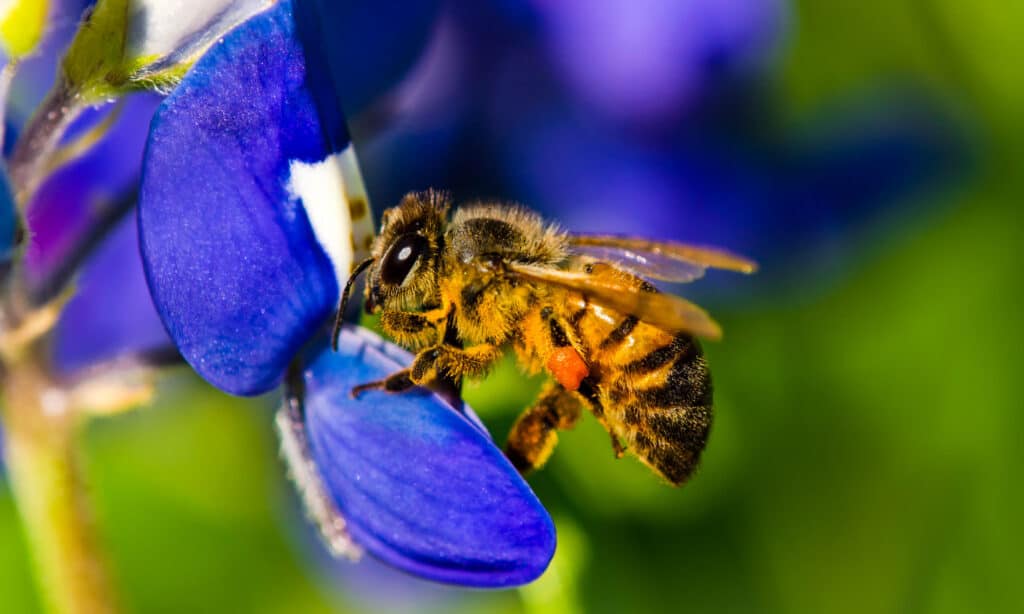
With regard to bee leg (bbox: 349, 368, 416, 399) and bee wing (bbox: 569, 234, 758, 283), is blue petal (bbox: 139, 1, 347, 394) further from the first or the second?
bee wing (bbox: 569, 234, 758, 283)

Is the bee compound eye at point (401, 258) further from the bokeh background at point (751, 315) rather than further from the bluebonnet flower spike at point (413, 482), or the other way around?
the bokeh background at point (751, 315)

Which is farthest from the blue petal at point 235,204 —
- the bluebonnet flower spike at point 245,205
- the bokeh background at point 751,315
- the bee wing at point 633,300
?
the bokeh background at point 751,315

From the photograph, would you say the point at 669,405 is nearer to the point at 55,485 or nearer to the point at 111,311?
the point at 55,485

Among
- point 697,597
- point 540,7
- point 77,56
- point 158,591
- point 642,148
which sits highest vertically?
point 77,56

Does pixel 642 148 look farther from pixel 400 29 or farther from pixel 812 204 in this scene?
pixel 400 29

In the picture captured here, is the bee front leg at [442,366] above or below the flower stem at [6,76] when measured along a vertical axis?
below

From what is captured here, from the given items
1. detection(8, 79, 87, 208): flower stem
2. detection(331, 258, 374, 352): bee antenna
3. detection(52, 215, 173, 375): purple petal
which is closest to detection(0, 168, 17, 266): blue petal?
detection(8, 79, 87, 208): flower stem

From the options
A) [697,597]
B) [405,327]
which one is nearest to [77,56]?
[405,327]
